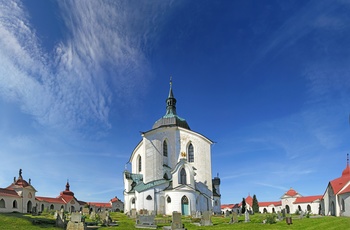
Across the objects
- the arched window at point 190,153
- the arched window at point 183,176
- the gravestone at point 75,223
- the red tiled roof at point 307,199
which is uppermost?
the arched window at point 190,153

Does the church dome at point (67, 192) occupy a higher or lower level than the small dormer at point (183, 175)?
lower

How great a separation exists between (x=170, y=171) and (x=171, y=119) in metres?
9.72

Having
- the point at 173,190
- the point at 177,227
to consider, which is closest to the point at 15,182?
the point at 173,190

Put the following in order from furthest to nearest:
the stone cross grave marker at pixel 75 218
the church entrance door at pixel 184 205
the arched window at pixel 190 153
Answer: the arched window at pixel 190 153 → the church entrance door at pixel 184 205 → the stone cross grave marker at pixel 75 218

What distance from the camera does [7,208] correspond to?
46.2 meters

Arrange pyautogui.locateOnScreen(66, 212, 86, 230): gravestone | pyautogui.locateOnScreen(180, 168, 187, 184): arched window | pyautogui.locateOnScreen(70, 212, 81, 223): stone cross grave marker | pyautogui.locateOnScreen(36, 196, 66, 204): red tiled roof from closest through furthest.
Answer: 1. pyautogui.locateOnScreen(66, 212, 86, 230): gravestone
2. pyautogui.locateOnScreen(70, 212, 81, 223): stone cross grave marker
3. pyautogui.locateOnScreen(180, 168, 187, 184): arched window
4. pyautogui.locateOnScreen(36, 196, 66, 204): red tiled roof

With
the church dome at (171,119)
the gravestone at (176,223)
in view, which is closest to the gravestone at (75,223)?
the gravestone at (176,223)

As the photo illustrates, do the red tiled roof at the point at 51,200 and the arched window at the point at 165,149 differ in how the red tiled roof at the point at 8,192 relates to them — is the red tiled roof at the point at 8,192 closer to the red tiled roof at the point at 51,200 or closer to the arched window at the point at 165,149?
the arched window at the point at 165,149

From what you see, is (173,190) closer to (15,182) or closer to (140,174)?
(140,174)

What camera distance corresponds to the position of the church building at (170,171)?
4438 cm

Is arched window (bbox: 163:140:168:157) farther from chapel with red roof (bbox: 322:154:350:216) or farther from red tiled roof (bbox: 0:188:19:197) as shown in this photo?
red tiled roof (bbox: 0:188:19:197)

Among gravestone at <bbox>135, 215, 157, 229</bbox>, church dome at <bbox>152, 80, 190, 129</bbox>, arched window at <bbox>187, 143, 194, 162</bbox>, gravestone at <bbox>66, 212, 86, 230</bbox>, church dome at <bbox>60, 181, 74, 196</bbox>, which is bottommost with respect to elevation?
gravestone at <bbox>135, 215, 157, 229</bbox>

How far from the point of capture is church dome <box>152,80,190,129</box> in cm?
5398

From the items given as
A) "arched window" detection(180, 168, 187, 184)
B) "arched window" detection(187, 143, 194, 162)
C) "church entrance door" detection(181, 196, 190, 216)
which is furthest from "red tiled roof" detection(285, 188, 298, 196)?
"church entrance door" detection(181, 196, 190, 216)
